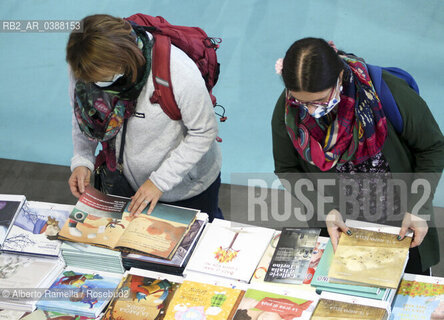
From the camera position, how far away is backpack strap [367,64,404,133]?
241 centimetres

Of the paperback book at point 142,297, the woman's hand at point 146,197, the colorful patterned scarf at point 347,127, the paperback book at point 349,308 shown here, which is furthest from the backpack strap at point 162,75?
the paperback book at point 349,308

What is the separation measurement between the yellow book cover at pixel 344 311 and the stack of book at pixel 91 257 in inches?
35.1

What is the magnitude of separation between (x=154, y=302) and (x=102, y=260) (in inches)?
13.7

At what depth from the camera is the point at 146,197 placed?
284cm

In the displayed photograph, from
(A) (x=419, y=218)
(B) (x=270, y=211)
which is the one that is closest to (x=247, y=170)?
(B) (x=270, y=211)

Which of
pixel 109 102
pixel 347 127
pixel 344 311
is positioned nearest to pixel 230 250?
pixel 344 311

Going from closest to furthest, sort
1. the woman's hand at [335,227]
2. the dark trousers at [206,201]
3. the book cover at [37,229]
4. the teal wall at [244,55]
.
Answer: the woman's hand at [335,227] < the book cover at [37,229] < the dark trousers at [206,201] < the teal wall at [244,55]

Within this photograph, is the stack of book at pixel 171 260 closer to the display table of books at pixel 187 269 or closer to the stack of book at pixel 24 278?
the display table of books at pixel 187 269

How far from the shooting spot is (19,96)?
228 inches

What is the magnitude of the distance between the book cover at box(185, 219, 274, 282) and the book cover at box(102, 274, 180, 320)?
0.14 m

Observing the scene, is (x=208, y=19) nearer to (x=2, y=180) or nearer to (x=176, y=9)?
(x=176, y=9)

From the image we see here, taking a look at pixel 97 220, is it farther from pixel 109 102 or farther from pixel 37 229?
pixel 109 102

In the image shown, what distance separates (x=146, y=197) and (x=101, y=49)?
0.75 meters

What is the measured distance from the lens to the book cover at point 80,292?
8.42 feet
